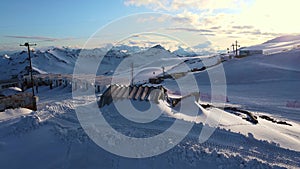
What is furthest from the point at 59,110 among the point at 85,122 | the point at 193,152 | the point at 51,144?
the point at 193,152

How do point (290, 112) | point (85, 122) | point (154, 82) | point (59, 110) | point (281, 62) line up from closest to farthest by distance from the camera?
point (85, 122) < point (59, 110) < point (290, 112) < point (154, 82) < point (281, 62)

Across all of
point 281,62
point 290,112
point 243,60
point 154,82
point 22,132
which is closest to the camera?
point 22,132

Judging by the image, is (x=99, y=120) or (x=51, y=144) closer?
(x=51, y=144)

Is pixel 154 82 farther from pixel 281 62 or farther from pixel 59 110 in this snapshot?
pixel 59 110

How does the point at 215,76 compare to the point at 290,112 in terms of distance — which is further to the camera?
the point at 215,76

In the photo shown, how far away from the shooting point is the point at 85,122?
8.88 meters

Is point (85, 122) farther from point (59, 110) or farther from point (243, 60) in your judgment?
point (243, 60)

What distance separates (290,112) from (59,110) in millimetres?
13156

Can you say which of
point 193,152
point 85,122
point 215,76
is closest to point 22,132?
point 85,122

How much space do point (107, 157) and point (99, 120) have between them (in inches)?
96.4

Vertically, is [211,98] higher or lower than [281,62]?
lower

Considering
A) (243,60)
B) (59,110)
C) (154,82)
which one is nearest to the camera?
(59,110)

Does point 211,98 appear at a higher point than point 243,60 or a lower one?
lower

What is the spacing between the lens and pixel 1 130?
8422mm
